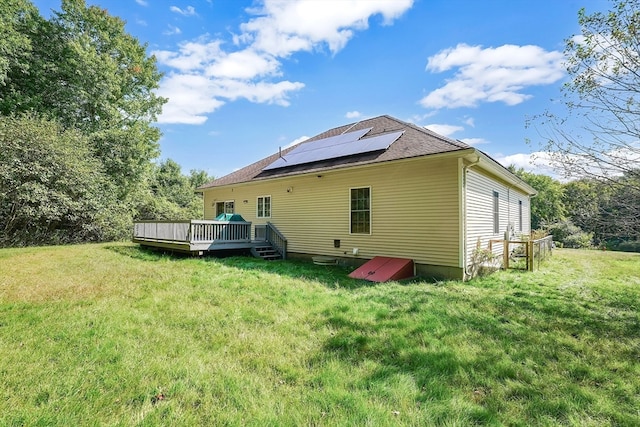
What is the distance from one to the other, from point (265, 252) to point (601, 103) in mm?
9503

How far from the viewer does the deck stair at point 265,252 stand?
34.9 ft

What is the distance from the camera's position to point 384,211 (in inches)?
327

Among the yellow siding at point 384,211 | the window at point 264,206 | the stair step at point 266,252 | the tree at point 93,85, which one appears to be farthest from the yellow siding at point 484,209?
the tree at point 93,85

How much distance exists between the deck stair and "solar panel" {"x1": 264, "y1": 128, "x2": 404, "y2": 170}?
312 cm

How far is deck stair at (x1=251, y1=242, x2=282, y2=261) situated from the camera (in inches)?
418

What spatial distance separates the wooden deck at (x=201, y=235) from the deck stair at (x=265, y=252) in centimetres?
24

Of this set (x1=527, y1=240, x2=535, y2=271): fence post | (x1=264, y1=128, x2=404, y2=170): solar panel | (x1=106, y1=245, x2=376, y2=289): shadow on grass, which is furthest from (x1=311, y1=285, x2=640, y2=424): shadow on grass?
(x1=264, y1=128, x2=404, y2=170): solar panel

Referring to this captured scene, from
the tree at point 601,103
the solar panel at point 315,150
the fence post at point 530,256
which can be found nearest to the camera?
the tree at point 601,103

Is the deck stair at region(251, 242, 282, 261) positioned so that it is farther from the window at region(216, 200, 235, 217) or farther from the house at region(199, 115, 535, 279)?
the window at region(216, 200, 235, 217)

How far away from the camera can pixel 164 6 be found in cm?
913

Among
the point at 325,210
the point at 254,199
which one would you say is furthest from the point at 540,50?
the point at 254,199

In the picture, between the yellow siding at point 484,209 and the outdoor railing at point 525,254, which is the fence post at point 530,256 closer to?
the outdoor railing at point 525,254

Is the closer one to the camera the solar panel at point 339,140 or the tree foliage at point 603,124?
the tree foliage at point 603,124

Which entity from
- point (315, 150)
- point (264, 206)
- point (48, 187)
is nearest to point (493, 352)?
point (315, 150)
